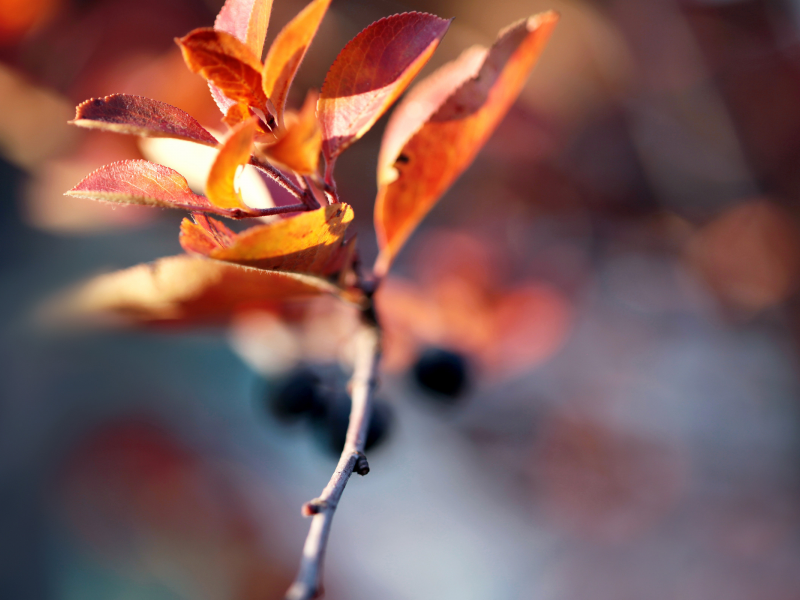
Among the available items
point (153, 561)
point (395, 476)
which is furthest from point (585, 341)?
point (153, 561)

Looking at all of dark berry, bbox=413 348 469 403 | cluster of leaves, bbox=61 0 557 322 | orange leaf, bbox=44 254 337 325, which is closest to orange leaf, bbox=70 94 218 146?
cluster of leaves, bbox=61 0 557 322

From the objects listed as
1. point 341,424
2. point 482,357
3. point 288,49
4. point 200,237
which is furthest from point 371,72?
point 482,357

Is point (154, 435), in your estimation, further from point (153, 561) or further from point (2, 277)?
point (2, 277)

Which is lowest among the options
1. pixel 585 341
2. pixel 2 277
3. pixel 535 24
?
pixel 585 341

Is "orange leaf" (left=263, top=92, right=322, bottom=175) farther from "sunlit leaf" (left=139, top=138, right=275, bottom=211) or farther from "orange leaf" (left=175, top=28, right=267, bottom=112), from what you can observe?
"sunlit leaf" (left=139, top=138, right=275, bottom=211)

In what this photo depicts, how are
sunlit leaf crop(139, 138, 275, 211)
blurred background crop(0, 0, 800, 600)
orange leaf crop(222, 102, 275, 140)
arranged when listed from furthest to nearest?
blurred background crop(0, 0, 800, 600), sunlit leaf crop(139, 138, 275, 211), orange leaf crop(222, 102, 275, 140)

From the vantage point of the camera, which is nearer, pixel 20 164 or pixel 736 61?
pixel 20 164

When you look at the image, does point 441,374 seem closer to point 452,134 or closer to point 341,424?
point 341,424
